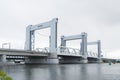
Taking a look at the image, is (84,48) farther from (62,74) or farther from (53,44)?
(62,74)

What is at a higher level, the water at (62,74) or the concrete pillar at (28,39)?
the concrete pillar at (28,39)

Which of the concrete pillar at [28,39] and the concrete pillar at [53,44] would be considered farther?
Result: the concrete pillar at [28,39]

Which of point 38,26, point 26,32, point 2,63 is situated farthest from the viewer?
point 26,32

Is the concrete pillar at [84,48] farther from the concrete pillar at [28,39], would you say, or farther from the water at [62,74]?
the water at [62,74]

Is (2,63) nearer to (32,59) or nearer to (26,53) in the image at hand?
(26,53)

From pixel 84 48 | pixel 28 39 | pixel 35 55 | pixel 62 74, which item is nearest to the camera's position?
pixel 62 74

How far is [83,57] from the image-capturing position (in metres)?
184

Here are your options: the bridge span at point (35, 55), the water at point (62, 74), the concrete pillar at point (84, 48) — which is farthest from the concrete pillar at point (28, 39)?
the water at point (62, 74)

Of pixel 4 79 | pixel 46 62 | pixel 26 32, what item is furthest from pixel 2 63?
pixel 4 79

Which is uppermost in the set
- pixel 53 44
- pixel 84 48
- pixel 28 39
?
pixel 28 39

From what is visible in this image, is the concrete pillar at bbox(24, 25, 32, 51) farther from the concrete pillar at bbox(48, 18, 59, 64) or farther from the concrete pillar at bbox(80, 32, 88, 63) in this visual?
the concrete pillar at bbox(80, 32, 88, 63)

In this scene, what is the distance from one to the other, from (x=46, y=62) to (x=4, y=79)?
128 metres

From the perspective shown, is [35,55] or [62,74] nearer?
[62,74]

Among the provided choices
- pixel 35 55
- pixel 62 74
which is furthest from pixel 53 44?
pixel 62 74
